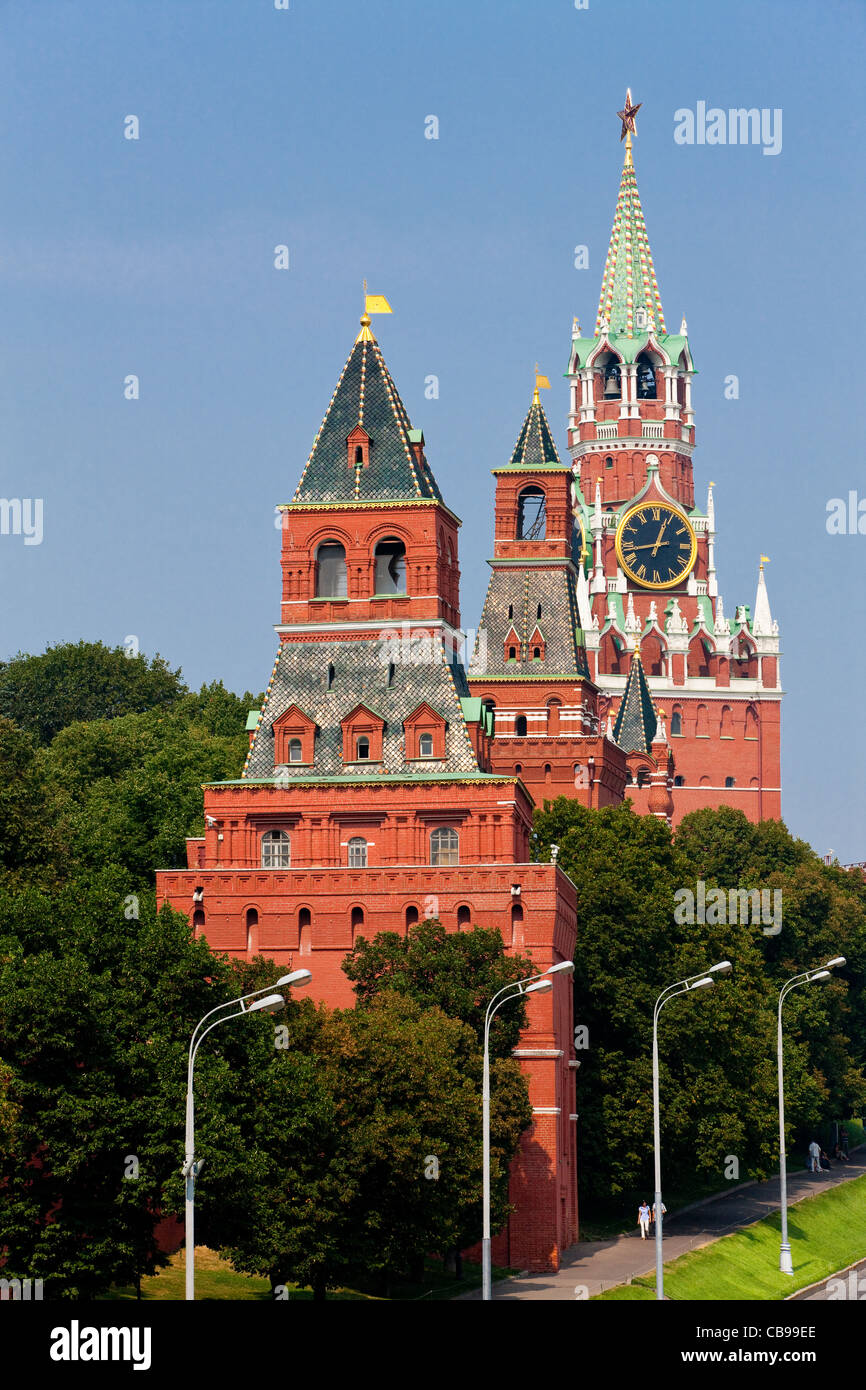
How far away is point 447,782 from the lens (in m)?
89.1

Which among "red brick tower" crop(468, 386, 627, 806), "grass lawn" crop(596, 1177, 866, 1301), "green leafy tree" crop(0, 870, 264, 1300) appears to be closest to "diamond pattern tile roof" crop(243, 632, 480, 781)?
"grass lawn" crop(596, 1177, 866, 1301)

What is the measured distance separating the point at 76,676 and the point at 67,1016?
95500 mm

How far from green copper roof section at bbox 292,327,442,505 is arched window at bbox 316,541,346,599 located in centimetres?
175

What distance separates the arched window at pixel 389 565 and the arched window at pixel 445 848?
9.57 meters

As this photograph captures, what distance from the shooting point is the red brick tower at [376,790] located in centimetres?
8594

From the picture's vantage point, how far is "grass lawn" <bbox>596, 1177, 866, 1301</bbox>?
80.5m

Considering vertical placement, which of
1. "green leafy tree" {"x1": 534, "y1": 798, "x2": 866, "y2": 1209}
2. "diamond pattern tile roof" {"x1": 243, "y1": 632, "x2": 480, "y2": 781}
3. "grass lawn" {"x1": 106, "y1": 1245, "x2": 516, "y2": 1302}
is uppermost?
"diamond pattern tile roof" {"x1": 243, "y1": 632, "x2": 480, "y2": 781}

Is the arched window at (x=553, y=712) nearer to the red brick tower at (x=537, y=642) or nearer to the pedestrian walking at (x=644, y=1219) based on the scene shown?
the red brick tower at (x=537, y=642)

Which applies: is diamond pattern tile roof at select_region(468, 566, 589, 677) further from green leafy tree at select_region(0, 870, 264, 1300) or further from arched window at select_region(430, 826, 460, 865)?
green leafy tree at select_region(0, 870, 264, 1300)

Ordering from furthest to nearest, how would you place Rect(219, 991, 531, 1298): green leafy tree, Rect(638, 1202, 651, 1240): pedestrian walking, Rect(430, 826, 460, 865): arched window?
Rect(638, 1202, 651, 1240): pedestrian walking < Rect(430, 826, 460, 865): arched window < Rect(219, 991, 531, 1298): green leafy tree

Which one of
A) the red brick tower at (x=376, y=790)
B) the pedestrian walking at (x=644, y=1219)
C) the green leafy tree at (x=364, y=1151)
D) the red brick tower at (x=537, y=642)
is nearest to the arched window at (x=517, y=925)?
the red brick tower at (x=376, y=790)
